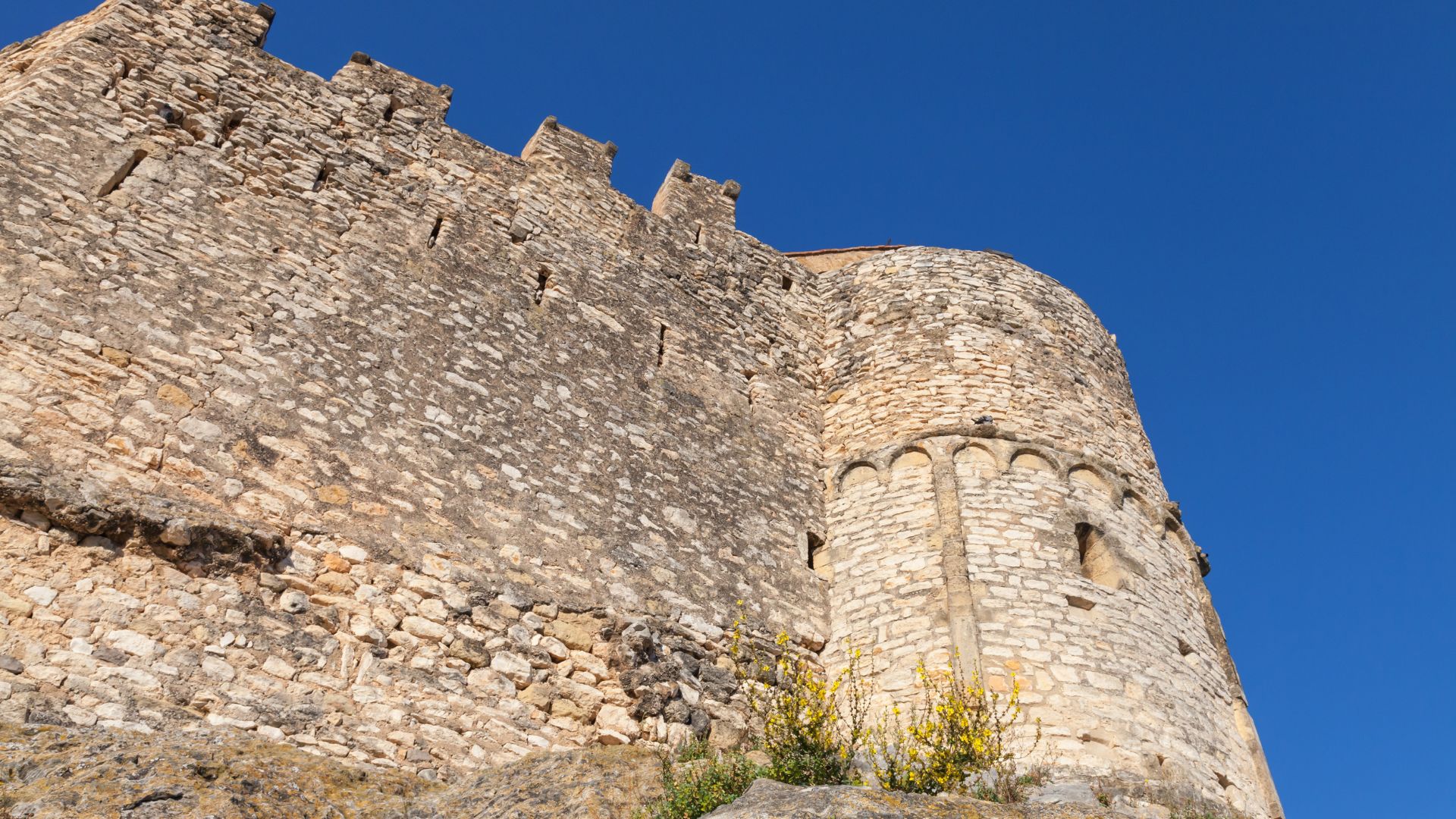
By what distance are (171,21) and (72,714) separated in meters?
6.34

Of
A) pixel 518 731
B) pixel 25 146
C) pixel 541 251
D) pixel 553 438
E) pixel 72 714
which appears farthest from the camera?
pixel 541 251

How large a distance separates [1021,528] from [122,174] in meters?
7.47

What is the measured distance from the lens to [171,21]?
9758mm

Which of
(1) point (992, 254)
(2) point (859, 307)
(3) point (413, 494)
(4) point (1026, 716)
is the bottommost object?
(4) point (1026, 716)

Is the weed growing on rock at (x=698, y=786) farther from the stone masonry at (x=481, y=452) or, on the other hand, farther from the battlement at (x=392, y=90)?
the battlement at (x=392, y=90)

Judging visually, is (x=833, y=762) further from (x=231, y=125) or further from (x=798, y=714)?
(x=231, y=125)

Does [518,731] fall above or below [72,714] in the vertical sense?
above

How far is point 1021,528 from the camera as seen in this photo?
32.3ft

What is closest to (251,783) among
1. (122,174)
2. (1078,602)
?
(122,174)

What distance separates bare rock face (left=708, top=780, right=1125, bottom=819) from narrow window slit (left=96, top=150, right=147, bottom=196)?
20.1 feet

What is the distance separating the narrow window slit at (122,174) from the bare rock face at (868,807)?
6126 millimetres

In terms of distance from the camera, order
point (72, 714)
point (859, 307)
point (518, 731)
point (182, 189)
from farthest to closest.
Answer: point (859, 307), point (182, 189), point (518, 731), point (72, 714)

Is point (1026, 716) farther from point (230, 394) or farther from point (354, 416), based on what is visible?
point (230, 394)

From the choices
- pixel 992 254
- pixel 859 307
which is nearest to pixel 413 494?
pixel 859 307
